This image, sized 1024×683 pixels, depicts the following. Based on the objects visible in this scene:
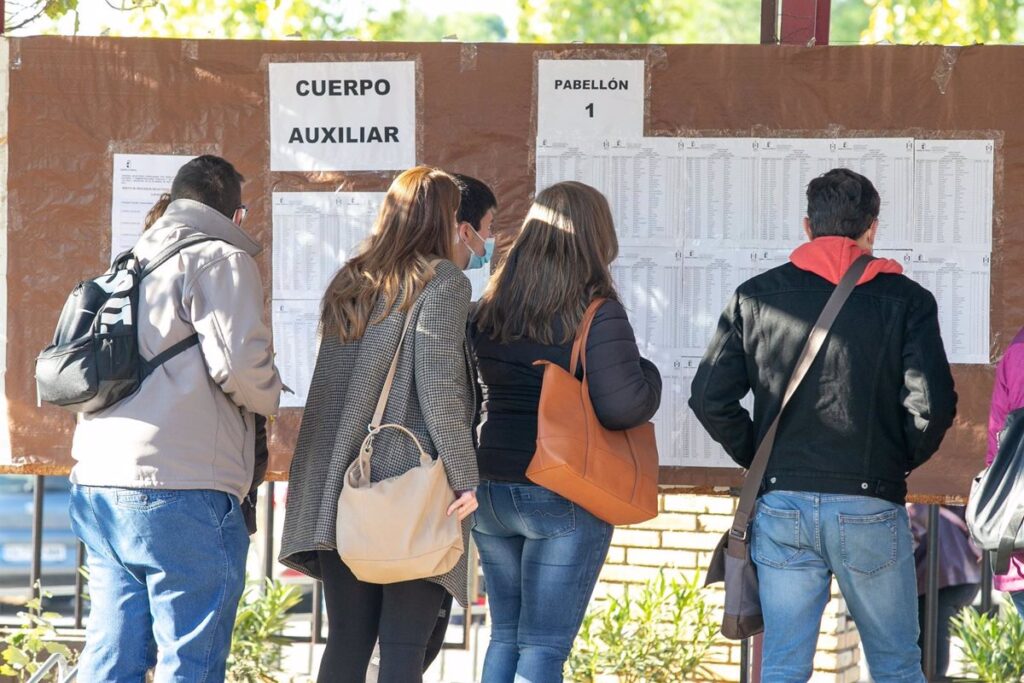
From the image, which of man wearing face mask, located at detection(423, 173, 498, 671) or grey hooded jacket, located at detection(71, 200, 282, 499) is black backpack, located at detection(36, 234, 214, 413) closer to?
grey hooded jacket, located at detection(71, 200, 282, 499)

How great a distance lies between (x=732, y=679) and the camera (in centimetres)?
597

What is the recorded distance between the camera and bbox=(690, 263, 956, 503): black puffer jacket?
3.36m

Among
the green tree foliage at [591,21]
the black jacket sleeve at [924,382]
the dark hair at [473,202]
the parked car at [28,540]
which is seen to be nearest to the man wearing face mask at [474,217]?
the dark hair at [473,202]

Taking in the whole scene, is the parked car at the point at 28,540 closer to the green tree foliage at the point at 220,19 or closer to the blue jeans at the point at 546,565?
the green tree foliage at the point at 220,19

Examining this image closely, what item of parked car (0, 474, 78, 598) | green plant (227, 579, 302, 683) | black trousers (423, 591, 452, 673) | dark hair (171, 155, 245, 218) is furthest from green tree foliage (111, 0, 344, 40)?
black trousers (423, 591, 452, 673)

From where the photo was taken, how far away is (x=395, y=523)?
3.24m

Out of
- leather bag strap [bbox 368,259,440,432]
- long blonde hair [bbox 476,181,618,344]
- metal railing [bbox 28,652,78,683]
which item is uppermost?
long blonde hair [bbox 476,181,618,344]

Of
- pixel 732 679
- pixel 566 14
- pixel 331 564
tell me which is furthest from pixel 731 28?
pixel 331 564

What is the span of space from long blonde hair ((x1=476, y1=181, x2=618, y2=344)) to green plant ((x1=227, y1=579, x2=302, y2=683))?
9.88 ft

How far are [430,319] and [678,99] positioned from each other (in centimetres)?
154

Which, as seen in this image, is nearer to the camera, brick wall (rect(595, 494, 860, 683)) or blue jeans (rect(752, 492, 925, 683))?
blue jeans (rect(752, 492, 925, 683))

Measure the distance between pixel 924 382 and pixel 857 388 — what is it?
165mm

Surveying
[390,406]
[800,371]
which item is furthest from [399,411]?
[800,371]

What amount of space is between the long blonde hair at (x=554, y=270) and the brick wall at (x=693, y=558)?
2735mm
